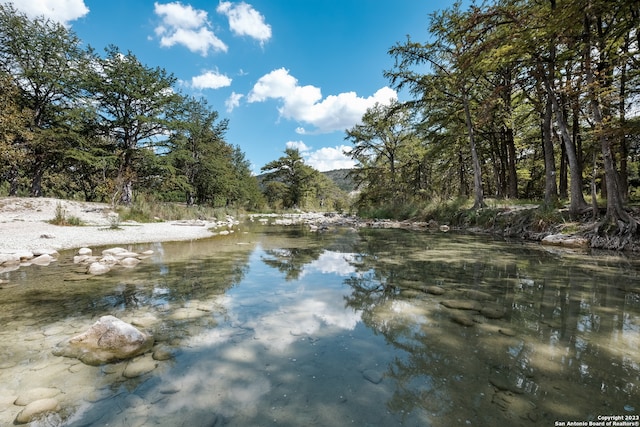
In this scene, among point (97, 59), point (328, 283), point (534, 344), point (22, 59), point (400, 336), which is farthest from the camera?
point (97, 59)

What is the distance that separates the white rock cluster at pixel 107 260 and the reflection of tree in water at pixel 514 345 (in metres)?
4.69

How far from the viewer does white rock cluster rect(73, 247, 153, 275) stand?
5320 millimetres

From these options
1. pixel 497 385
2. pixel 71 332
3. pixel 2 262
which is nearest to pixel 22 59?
pixel 2 262

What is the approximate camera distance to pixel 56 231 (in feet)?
32.2

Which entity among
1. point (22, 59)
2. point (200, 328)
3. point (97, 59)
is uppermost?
point (97, 59)

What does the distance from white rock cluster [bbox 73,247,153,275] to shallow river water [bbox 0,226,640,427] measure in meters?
0.36

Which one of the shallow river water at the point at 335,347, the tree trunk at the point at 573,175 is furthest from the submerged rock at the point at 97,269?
the tree trunk at the point at 573,175

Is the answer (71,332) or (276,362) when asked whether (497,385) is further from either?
(71,332)

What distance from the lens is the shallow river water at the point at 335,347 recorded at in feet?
5.73

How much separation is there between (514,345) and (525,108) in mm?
19104

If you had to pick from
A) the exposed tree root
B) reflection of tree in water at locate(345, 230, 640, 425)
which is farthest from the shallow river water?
the exposed tree root

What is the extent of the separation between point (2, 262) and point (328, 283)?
Result: 6473 millimetres

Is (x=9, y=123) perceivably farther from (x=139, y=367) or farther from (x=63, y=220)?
(x=139, y=367)

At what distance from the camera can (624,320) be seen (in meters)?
3.13
